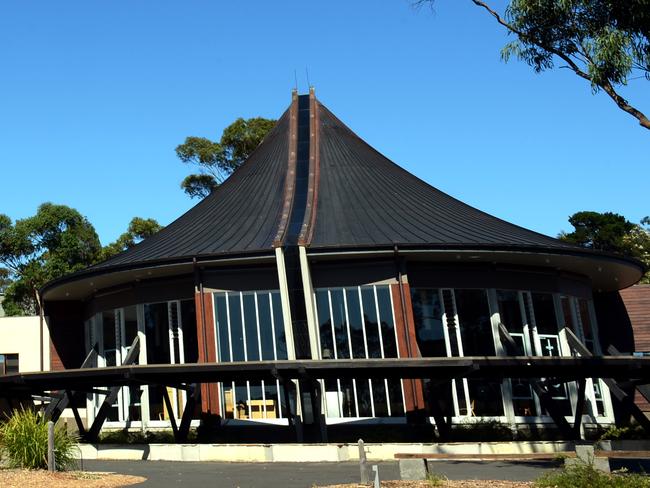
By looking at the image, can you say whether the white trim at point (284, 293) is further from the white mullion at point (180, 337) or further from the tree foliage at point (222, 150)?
the tree foliage at point (222, 150)

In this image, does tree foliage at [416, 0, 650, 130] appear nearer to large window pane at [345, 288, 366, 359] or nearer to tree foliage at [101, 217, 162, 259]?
large window pane at [345, 288, 366, 359]

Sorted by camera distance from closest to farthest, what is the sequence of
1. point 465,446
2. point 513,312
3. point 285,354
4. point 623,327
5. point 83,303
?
point 465,446 < point 285,354 < point 513,312 < point 83,303 < point 623,327

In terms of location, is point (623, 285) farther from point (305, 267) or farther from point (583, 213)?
point (583, 213)

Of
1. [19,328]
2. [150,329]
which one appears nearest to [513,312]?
[150,329]

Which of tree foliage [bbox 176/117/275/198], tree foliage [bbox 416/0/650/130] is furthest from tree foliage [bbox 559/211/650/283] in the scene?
tree foliage [bbox 416/0/650/130]

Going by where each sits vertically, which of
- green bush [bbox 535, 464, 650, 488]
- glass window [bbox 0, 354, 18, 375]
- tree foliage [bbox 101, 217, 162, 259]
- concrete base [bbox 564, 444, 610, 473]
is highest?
tree foliage [bbox 101, 217, 162, 259]

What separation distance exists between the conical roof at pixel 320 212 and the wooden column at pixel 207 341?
4.39ft

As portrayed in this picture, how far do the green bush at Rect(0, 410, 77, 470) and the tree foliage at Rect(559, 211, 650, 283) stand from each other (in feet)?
175

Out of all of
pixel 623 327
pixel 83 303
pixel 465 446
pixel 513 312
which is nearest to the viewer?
pixel 465 446

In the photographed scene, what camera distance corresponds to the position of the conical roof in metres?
21.3

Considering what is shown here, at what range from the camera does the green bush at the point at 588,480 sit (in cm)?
916

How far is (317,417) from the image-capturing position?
19.4 m

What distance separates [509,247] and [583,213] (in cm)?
5235

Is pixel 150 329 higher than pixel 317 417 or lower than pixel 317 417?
higher
